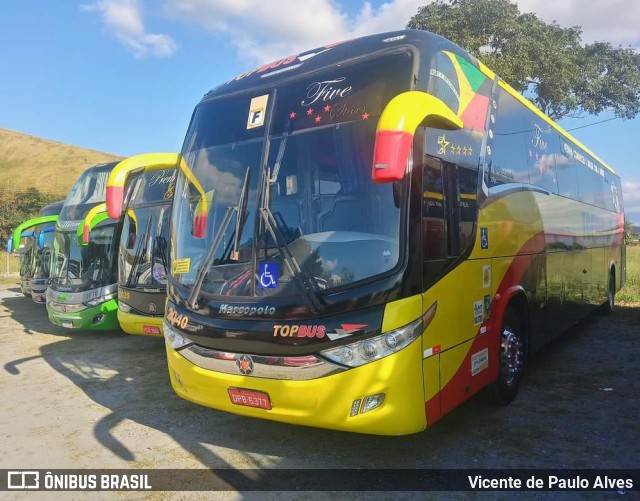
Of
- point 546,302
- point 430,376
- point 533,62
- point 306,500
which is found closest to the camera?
point 306,500

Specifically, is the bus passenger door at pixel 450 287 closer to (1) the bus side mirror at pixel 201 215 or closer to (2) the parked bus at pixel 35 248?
(1) the bus side mirror at pixel 201 215

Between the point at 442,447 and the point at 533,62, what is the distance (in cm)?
1966

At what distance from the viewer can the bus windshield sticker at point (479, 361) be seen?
4633 millimetres

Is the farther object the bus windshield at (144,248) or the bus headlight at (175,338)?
the bus windshield at (144,248)

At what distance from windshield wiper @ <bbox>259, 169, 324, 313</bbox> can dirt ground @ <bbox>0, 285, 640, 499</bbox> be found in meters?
1.42

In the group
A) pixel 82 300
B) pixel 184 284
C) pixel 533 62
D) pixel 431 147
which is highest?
pixel 533 62

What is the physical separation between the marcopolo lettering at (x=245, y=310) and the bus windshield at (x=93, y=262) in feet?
23.4

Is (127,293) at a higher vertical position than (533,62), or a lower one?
lower

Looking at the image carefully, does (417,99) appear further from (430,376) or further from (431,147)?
(430,376)

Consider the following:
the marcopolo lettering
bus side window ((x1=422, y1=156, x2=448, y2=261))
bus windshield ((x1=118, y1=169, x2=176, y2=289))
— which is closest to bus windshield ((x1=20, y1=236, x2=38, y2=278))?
bus windshield ((x1=118, y1=169, x2=176, y2=289))

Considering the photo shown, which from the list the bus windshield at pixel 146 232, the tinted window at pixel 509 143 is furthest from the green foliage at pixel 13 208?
the tinted window at pixel 509 143

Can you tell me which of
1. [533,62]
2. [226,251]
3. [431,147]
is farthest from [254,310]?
[533,62]

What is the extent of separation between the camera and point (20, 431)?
540 centimetres

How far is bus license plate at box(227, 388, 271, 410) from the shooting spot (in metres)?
3.96
